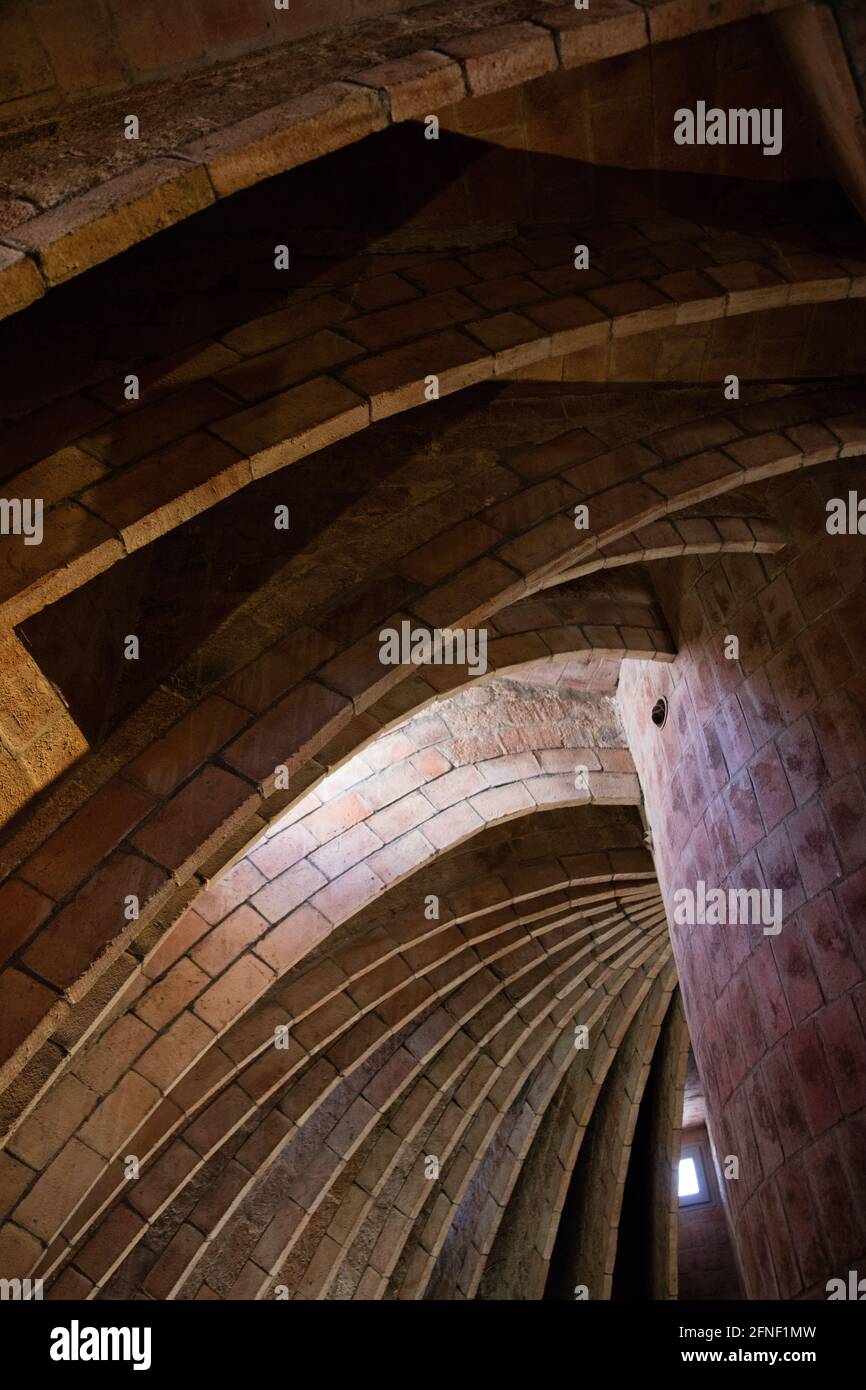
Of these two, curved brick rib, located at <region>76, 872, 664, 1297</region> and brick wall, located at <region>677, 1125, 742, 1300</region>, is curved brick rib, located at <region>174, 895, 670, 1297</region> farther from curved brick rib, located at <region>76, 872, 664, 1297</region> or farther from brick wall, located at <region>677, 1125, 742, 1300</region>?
brick wall, located at <region>677, 1125, 742, 1300</region>

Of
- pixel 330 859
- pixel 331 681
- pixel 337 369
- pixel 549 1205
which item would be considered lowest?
pixel 549 1205

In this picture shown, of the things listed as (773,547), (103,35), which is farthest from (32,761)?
(773,547)

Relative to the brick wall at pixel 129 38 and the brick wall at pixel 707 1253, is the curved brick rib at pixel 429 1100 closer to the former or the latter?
the brick wall at pixel 707 1253

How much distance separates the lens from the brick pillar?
4.86 metres

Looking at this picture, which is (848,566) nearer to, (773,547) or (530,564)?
(773,547)

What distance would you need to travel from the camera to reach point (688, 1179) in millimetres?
19703


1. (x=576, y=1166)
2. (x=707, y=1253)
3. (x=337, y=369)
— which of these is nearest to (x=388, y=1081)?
(x=576, y=1166)

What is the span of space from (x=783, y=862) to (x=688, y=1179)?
16377 mm

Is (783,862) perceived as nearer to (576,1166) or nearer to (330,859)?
(330,859)

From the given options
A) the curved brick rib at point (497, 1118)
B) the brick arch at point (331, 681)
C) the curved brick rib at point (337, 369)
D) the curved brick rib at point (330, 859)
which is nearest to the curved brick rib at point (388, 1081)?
the curved brick rib at point (497, 1118)

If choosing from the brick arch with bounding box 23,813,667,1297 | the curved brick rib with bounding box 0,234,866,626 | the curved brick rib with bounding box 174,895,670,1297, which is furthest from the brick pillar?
Result: the curved brick rib with bounding box 174,895,670,1297

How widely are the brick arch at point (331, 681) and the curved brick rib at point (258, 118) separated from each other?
2101 mm

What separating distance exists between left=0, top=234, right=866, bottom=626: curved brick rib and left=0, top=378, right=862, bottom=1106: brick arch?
844mm

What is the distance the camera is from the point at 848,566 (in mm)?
5680
